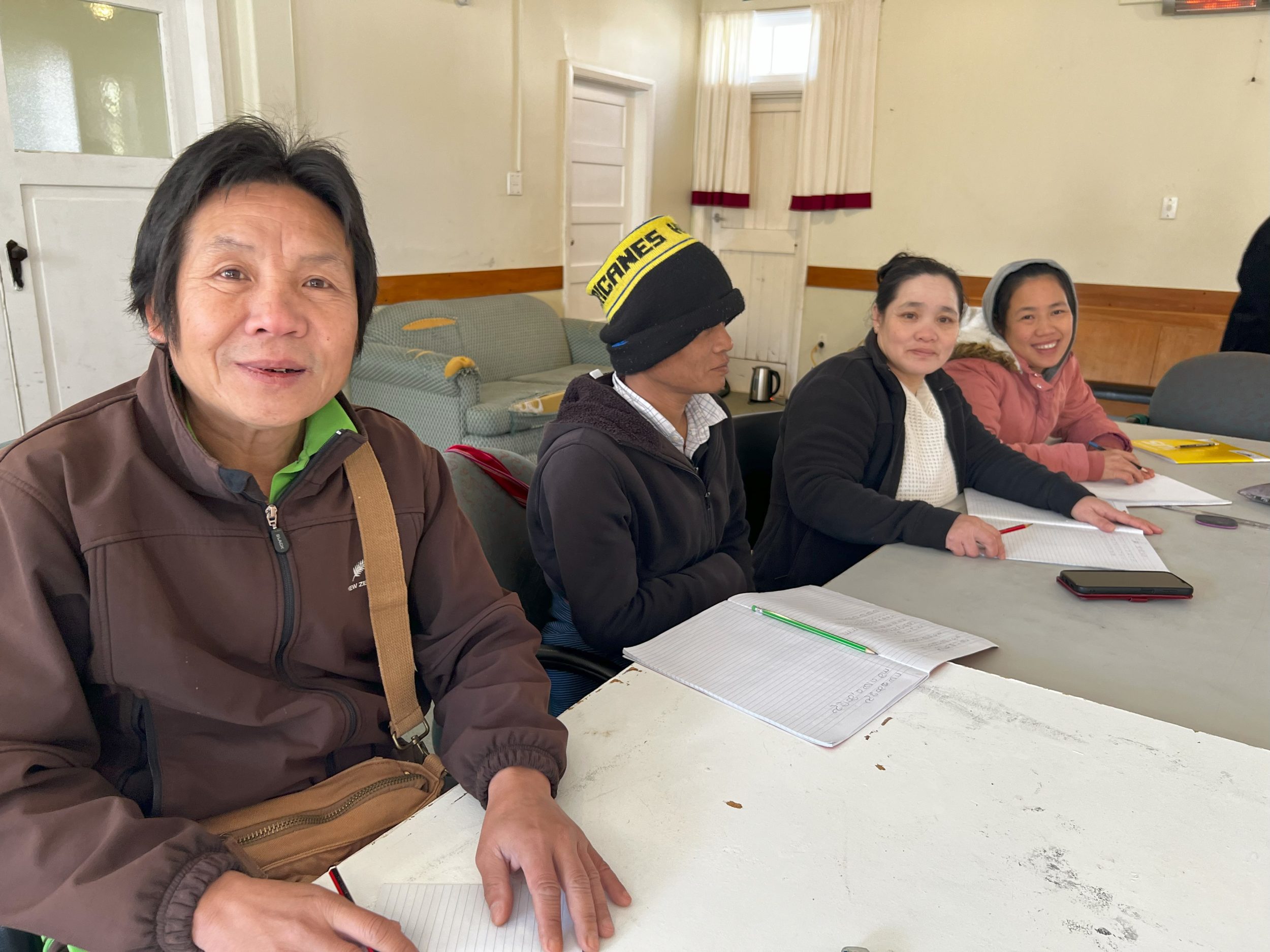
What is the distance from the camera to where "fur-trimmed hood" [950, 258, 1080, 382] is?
Answer: 2.35 m

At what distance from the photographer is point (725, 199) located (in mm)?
6566

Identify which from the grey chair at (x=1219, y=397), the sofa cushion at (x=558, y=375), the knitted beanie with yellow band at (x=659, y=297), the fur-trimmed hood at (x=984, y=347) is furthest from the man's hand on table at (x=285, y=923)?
the sofa cushion at (x=558, y=375)

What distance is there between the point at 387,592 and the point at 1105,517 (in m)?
1.47

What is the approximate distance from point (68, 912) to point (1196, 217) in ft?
19.9

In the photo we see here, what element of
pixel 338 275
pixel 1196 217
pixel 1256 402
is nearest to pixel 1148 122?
pixel 1196 217

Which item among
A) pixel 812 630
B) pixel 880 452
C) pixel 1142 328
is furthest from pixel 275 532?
pixel 1142 328

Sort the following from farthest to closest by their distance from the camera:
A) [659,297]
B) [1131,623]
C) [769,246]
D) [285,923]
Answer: [769,246]
[659,297]
[1131,623]
[285,923]

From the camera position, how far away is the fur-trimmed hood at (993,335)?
2.35 meters

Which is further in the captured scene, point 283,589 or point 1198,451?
point 1198,451

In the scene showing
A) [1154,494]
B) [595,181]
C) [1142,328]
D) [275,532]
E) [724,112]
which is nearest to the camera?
[275,532]

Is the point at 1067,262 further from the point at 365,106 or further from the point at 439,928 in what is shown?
the point at 439,928

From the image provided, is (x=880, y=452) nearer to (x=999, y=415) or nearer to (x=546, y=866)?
(x=999, y=415)

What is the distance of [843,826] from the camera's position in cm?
79

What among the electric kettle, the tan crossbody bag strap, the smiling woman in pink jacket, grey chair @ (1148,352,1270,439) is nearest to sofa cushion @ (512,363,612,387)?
the electric kettle
